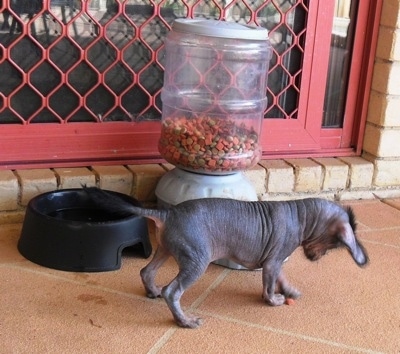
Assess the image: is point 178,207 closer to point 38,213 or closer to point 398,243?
point 38,213

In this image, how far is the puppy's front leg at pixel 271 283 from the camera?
195cm

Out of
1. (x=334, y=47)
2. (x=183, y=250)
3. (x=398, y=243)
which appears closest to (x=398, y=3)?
(x=334, y=47)

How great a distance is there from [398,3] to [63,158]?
4.38 ft

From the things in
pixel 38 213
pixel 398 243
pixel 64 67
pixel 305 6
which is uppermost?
pixel 305 6

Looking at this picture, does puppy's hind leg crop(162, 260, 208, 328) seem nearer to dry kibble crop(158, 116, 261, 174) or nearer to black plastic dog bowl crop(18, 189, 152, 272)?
black plastic dog bowl crop(18, 189, 152, 272)

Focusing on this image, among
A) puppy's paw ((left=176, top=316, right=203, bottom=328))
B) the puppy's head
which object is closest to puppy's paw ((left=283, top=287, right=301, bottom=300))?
the puppy's head

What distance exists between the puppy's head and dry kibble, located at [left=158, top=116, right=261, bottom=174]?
0.40 metres

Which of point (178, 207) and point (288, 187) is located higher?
point (178, 207)

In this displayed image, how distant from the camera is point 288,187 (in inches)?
107

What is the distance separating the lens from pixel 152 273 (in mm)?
1948

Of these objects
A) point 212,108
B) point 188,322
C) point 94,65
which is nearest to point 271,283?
point 188,322

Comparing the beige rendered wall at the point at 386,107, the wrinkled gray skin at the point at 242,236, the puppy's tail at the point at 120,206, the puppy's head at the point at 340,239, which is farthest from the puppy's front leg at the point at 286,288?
the beige rendered wall at the point at 386,107

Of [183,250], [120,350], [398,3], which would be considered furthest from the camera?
[398,3]

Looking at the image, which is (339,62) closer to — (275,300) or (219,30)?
(219,30)
